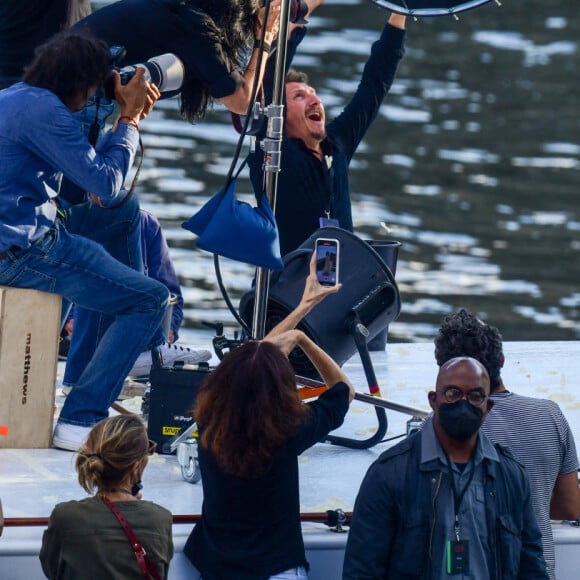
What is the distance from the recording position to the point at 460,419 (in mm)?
3838

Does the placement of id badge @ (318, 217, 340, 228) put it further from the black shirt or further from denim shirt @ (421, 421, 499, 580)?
denim shirt @ (421, 421, 499, 580)

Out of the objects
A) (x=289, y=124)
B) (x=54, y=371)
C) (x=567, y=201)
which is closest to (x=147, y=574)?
(x=54, y=371)

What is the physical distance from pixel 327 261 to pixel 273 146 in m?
0.40

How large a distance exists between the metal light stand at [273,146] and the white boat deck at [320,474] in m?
0.52

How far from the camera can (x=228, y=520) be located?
4.04m

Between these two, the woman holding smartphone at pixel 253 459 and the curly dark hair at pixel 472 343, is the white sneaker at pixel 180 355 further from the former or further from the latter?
the woman holding smartphone at pixel 253 459

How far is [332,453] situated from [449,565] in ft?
4.75

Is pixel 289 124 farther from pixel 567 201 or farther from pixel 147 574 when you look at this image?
pixel 567 201

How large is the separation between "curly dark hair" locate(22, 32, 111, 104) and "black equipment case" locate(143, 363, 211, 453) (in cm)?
98

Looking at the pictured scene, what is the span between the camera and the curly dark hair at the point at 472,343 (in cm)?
431

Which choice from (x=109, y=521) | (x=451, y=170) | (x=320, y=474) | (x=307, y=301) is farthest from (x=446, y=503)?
(x=451, y=170)

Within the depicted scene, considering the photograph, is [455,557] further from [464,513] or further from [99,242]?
[99,242]

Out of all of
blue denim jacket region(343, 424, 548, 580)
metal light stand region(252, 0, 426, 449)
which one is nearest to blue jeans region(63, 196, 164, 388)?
metal light stand region(252, 0, 426, 449)

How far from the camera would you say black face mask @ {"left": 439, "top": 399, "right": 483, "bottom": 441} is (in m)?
3.84
